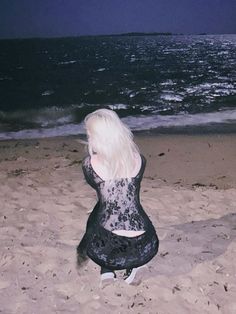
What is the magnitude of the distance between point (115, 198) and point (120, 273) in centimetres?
106

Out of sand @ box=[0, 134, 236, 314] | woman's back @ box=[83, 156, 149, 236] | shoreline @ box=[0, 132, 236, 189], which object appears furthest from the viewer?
shoreline @ box=[0, 132, 236, 189]

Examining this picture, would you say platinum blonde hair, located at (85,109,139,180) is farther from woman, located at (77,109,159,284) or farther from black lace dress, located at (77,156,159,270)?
black lace dress, located at (77,156,159,270)

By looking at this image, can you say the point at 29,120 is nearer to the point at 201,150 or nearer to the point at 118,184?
the point at 201,150

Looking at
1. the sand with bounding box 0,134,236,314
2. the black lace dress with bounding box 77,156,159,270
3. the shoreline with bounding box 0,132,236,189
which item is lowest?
the shoreline with bounding box 0,132,236,189

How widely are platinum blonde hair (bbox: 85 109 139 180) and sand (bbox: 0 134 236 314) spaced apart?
4.48 ft

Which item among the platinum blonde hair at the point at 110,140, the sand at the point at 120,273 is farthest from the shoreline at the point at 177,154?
the platinum blonde hair at the point at 110,140

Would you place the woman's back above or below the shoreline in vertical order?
above

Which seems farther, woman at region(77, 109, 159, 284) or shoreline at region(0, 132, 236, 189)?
shoreline at region(0, 132, 236, 189)

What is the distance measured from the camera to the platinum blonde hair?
2.76 metres

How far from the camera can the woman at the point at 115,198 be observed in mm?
2795

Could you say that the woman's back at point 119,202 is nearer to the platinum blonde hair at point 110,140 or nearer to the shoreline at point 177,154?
the platinum blonde hair at point 110,140

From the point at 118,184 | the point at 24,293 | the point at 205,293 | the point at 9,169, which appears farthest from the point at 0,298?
the point at 9,169

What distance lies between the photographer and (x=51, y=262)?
4.00 metres

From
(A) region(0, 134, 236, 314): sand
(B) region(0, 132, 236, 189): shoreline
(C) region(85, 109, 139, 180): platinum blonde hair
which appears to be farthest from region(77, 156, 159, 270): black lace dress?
(B) region(0, 132, 236, 189): shoreline
